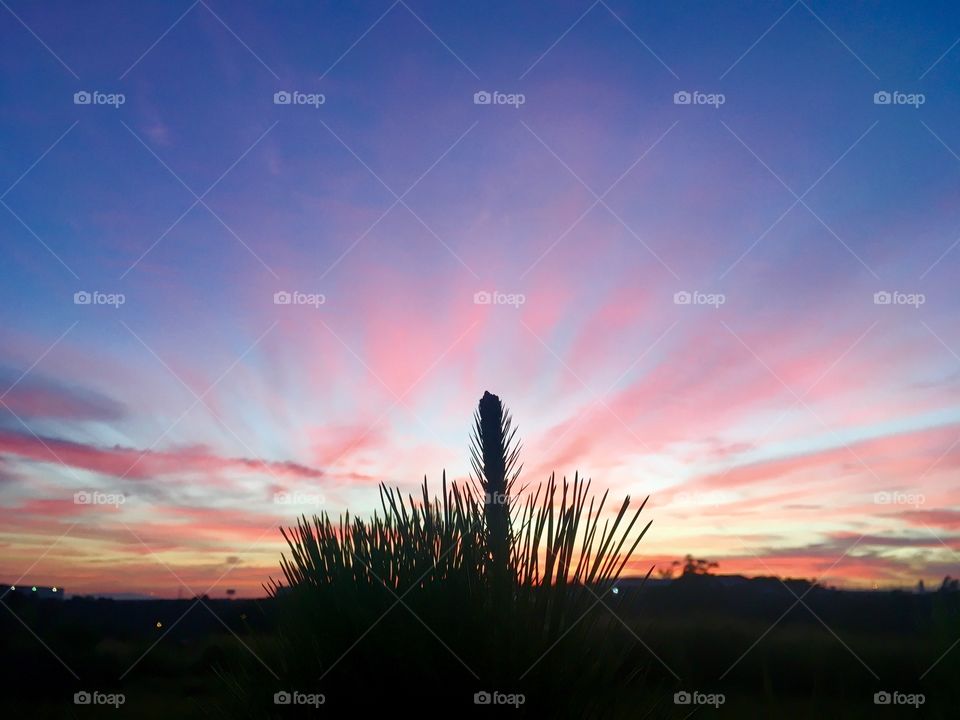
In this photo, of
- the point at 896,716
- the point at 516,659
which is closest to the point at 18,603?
the point at 516,659

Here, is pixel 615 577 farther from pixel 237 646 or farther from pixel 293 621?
pixel 237 646

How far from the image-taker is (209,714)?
3.99m

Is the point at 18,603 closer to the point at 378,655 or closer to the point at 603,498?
the point at 378,655

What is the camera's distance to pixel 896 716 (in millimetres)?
3850

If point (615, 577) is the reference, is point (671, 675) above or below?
below

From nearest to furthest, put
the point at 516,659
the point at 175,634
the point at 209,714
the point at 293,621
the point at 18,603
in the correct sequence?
the point at 516,659 → the point at 293,621 → the point at 209,714 → the point at 175,634 → the point at 18,603

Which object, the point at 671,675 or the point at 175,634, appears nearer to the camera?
the point at 671,675

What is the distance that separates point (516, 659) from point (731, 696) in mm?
1273

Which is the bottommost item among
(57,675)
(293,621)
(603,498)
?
(57,675)

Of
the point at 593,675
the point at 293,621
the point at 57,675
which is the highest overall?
the point at 293,621

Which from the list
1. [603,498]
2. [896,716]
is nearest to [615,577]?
[603,498]

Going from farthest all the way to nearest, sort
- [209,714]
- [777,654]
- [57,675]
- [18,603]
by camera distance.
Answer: [57,675] < [18,603] < [777,654] < [209,714]

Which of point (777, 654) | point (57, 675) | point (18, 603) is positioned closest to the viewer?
point (777, 654)

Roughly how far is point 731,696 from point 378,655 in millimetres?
1797
